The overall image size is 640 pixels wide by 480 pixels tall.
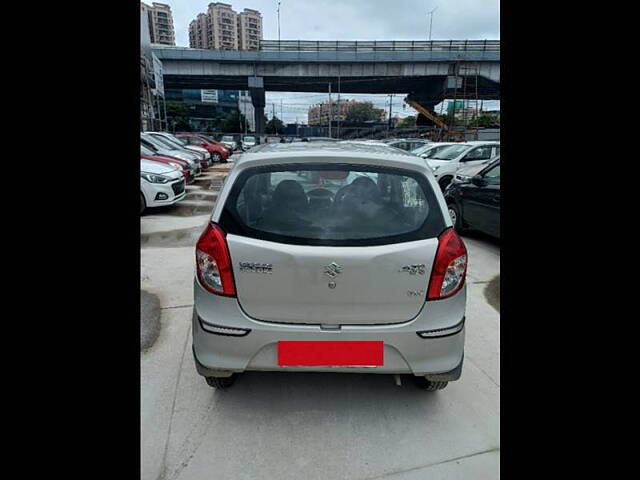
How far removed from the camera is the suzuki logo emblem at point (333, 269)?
1.92m

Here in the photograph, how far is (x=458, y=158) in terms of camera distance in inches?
409

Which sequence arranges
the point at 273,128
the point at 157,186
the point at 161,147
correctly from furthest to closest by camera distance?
the point at 273,128, the point at 161,147, the point at 157,186

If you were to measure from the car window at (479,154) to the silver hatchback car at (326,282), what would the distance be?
909 centimetres

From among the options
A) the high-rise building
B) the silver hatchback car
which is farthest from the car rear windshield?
the high-rise building

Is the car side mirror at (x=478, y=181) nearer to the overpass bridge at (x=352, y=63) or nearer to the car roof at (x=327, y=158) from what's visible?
A: the car roof at (x=327, y=158)

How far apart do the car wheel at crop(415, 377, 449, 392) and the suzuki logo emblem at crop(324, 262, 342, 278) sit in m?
1.03

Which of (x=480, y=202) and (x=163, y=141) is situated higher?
(x=163, y=141)

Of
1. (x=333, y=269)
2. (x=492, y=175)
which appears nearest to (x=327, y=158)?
(x=333, y=269)

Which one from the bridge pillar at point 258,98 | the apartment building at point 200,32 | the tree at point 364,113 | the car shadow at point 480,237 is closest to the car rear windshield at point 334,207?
the car shadow at point 480,237

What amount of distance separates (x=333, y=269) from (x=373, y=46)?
40264 mm

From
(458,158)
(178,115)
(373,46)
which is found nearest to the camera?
(458,158)

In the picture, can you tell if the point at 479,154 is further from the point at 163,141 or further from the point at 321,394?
the point at 163,141
